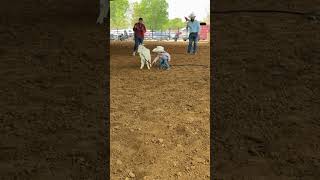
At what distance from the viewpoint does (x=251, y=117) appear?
21.6 feet

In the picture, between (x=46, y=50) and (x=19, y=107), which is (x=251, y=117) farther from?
(x=46, y=50)

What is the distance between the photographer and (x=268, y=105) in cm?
697

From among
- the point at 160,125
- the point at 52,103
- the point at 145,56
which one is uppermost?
the point at 145,56

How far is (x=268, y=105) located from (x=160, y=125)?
1777mm

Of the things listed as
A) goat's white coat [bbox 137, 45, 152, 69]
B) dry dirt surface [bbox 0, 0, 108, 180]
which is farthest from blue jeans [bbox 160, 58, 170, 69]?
dry dirt surface [bbox 0, 0, 108, 180]

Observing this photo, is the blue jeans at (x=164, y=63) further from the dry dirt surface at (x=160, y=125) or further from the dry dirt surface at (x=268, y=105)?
the dry dirt surface at (x=268, y=105)

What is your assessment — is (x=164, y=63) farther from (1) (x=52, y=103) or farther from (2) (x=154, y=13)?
(2) (x=154, y=13)

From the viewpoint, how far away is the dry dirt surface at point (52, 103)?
206 inches

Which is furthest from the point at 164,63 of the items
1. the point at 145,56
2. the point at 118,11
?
the point at 118,11

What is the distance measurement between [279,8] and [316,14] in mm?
2583

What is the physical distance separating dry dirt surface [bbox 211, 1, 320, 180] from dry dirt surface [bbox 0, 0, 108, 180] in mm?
1713

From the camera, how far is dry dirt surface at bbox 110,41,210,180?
5137 mm

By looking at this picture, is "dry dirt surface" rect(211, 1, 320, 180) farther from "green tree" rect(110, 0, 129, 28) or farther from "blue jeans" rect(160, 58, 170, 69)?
"green tree" rect(110, 0, 129, 28)

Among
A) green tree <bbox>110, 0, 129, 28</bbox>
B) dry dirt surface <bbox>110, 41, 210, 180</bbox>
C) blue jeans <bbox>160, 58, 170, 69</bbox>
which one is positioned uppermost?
green tree <bbox>110, 0, 129, 28</bbox>
